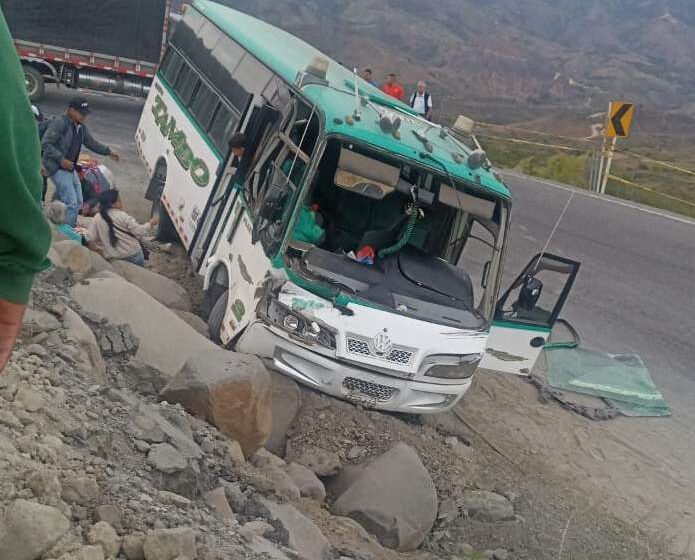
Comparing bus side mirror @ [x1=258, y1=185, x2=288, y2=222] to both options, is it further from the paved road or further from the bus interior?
the paved road

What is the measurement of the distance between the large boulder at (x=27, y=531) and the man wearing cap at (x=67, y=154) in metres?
5.63

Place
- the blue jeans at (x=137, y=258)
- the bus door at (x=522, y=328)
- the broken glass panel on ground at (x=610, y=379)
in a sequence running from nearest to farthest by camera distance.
Result: the bus door at (x=522, y=328)
the blue jeans at (x=137, y=258)
the broken glass panel on ground at (x=610, y=379)

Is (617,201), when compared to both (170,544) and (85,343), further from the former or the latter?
(170,544)

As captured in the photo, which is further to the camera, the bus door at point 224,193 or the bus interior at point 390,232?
the bus door at point 224,193

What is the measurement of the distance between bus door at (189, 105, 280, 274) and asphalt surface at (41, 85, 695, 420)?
130 inches

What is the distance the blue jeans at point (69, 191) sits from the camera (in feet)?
26.4

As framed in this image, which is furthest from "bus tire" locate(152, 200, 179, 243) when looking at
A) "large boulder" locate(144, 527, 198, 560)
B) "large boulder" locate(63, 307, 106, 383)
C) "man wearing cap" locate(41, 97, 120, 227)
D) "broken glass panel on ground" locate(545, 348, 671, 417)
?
"large boulder" locate(144, 527, 198, 560)

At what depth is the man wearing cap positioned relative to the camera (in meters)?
7.91

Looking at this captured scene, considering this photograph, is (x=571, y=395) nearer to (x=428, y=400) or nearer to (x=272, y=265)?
(x=428, y=400)

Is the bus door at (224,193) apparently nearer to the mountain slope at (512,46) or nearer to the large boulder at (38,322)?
the large boulder at (38,322)

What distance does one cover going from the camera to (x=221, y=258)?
736 centimetres

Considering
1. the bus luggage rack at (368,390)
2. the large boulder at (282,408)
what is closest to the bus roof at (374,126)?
the bus luggage rack at (368,390)

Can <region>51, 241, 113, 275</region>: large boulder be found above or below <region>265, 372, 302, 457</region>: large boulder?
above

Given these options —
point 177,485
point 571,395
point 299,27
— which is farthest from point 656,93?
point 177,485
